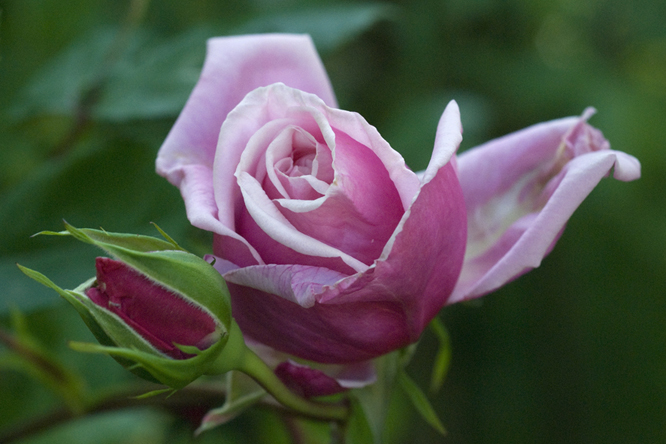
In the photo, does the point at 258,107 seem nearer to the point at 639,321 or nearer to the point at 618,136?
the point at 618,136

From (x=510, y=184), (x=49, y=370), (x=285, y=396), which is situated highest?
(x=510, y=184)

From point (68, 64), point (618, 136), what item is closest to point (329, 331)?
point (68, 64)

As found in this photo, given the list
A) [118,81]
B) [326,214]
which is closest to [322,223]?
[326,214]

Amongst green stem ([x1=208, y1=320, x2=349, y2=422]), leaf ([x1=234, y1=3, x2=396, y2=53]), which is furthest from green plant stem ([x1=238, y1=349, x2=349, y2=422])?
leaf ([x1=234, y1=3, x2=396, y2=53])

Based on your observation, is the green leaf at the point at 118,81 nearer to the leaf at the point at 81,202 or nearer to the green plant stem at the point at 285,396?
the leaf at the point at 81,202

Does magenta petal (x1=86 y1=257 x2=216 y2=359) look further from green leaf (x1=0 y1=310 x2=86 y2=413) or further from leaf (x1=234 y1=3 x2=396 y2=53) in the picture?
leaf (x1=234 y1=3 x2=396 y2=53)

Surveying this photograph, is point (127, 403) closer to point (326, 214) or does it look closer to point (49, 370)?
point (49, 370)

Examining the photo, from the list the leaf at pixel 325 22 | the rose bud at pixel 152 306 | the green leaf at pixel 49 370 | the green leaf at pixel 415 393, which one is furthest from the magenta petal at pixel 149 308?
the leaf at pixel 325 22
